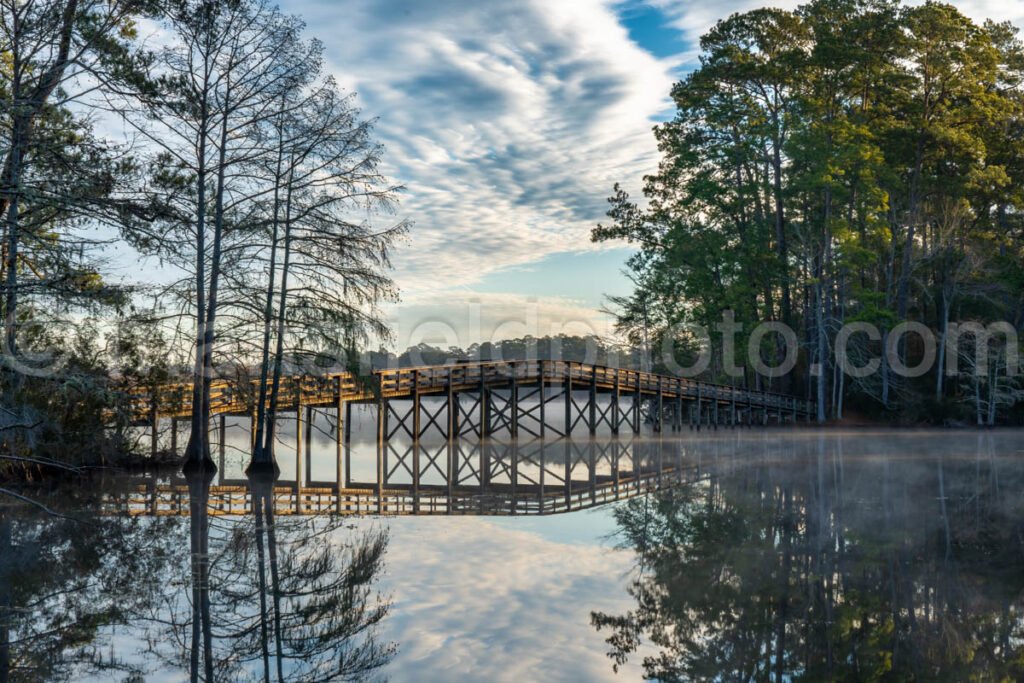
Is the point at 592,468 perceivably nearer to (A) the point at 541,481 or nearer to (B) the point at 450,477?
(A) the point at 541,481

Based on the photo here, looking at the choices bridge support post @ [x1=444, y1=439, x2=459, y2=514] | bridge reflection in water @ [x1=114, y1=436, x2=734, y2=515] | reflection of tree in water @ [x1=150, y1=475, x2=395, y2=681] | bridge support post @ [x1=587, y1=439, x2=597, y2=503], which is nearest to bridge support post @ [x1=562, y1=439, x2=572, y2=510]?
bridge reflection in water @ [x1=114, y1=436, x2=734, y2=515]

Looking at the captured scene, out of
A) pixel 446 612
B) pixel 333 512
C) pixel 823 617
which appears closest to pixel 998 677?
pixel 823 617

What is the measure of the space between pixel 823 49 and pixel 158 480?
3122 centimetres

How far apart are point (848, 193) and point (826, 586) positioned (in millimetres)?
32054

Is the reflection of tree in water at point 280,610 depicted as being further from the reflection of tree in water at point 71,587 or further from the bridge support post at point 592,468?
the bridge support post at point 592,468

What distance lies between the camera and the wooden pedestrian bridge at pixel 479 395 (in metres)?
20.9

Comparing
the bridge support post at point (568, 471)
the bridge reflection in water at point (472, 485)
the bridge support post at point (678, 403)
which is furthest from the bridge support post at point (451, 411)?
the bridge support post at point (678, 403)

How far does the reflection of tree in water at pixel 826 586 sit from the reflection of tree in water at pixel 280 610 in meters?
2.17

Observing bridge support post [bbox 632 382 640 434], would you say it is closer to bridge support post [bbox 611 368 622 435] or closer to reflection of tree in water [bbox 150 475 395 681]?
bridge support post [bbox 611 368 622 435]

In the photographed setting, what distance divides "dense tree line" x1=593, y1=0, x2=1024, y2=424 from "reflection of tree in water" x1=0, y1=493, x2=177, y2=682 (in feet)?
99.9

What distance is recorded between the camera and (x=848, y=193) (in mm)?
37219

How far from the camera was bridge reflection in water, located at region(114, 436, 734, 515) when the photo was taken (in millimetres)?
14523

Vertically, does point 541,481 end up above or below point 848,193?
below

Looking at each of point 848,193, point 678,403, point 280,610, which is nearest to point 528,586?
point 280,610
